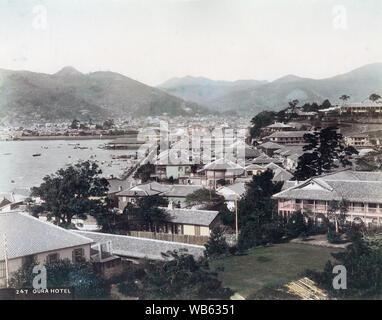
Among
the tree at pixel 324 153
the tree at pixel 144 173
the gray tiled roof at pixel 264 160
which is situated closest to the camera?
the tree at pixel 324 153

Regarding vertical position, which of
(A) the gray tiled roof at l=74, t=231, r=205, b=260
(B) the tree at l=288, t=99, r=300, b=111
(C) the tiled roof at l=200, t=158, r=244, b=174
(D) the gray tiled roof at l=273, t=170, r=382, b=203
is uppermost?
(B) the tree at l=288, t=99, r=300, b=111

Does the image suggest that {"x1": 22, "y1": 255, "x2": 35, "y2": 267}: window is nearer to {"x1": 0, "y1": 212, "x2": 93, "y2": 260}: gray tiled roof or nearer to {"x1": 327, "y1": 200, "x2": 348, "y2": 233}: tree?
{"x1": 0, "y1": 212, "x2": 93, "y2": 260}: gray tiled roof

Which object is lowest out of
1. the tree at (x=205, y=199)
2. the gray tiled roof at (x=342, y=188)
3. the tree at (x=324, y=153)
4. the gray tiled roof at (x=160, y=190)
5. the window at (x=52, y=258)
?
the window at (x=52, y=258)

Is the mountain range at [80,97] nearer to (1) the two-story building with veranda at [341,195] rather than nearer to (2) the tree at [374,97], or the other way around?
(1) the two-story building with veranda at [341,195]

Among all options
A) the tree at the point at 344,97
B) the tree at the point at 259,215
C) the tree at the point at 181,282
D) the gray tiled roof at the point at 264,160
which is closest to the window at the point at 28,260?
the tree at the point at 181,282

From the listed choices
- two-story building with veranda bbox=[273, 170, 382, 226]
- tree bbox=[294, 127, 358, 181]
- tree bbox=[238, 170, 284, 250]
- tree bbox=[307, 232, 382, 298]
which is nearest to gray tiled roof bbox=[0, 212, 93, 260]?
tree bbox=[238, 170, 284, 250]
